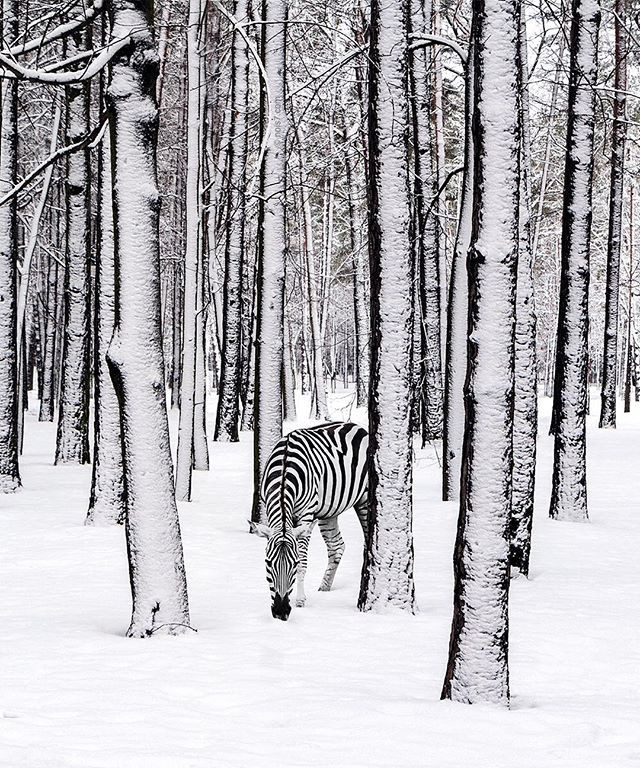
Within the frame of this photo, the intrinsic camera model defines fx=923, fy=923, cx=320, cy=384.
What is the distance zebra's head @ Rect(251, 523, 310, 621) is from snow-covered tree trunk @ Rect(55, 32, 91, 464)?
1035 cm

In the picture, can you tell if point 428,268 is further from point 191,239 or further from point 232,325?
point 191,239

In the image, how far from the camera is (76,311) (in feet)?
58.2

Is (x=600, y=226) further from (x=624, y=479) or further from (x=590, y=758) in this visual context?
(x=590, y=758)

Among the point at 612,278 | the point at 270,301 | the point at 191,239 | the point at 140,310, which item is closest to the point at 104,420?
the point at 270,301

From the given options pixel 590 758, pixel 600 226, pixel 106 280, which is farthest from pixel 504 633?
pixel 600 226

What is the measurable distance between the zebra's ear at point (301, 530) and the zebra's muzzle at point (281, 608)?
68 centimetres

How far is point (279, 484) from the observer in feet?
28.2

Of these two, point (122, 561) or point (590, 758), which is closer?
point (590, 758)

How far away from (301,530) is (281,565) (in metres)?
0.50

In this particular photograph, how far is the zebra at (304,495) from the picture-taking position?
8.05 metres

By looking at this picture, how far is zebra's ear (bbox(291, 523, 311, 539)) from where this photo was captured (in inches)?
328

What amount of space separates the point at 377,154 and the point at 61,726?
5.12 metres

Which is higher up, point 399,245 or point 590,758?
point 399,245

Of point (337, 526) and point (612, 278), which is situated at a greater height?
point (612, 278)
